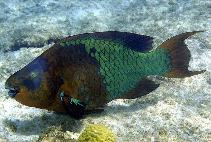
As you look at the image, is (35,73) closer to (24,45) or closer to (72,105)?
(72,105)

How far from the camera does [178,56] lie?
13.2 feet

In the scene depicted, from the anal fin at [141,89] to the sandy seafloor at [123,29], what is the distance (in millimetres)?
228

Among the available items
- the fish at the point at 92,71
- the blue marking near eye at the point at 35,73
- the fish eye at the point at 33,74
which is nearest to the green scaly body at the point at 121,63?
the fish at the point at 92,71

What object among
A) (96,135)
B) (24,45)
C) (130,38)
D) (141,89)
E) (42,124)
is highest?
(130,38)

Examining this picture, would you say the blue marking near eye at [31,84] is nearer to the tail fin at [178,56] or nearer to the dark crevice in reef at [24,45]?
the tail fin at [178,56]

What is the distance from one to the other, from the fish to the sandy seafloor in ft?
0.87

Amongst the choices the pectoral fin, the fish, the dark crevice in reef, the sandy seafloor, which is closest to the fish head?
the fish

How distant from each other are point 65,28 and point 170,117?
11.5 ft

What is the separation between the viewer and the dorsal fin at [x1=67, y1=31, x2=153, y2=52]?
148 inches

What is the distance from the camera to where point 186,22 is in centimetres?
664

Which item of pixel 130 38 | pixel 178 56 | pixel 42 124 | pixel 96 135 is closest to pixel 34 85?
pixel 42 124

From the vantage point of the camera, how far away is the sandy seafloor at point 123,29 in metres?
3.62

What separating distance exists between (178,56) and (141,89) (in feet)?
1.89

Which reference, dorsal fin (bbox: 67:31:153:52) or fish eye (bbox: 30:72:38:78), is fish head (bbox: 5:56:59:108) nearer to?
fish eye (bbox: 30:72:38:78)
